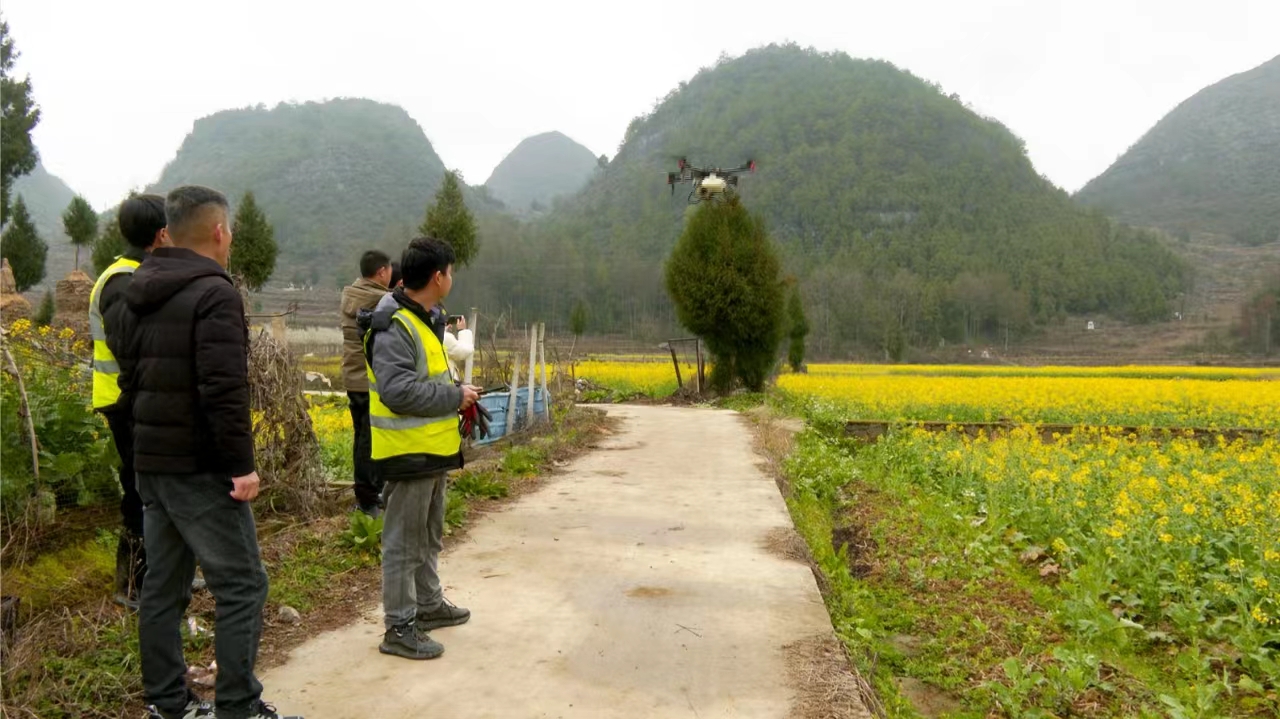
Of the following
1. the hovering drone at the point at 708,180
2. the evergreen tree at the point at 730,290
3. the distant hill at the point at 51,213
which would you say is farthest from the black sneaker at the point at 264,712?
the distant hill at the point at 51,213

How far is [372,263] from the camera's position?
5.07 meters

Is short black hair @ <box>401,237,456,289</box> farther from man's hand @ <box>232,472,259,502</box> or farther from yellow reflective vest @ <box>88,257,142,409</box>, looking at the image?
man's hand @ <box>232,472,259,502</box>

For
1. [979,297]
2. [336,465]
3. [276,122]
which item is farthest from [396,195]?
[336,465]

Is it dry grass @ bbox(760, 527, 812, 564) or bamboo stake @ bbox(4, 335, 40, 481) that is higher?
bamboo stake @ bbox(4, 335, 40, 481)

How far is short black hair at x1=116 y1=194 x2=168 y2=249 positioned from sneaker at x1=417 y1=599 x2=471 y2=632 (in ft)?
6.19

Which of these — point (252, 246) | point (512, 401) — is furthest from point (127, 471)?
point (252, 246)

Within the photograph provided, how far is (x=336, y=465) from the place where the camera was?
7289 millimetres

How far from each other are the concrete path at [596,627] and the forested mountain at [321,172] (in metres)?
53.3

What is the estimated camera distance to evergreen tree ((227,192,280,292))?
1112 inches

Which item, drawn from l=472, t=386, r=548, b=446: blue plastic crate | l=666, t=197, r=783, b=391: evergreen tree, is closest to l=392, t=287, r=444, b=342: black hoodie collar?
l=472, t=386, r=548, b=446: blue plastic crate

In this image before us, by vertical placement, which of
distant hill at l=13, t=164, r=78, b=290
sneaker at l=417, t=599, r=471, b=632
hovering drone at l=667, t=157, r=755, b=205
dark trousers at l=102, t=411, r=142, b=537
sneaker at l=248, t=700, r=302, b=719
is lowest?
sneaker at l=417, t=599, r=471, b=632

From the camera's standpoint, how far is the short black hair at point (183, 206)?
251cm

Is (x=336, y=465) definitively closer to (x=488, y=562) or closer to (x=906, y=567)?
(x=488, y=562)

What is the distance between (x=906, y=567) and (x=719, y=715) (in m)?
2.85
